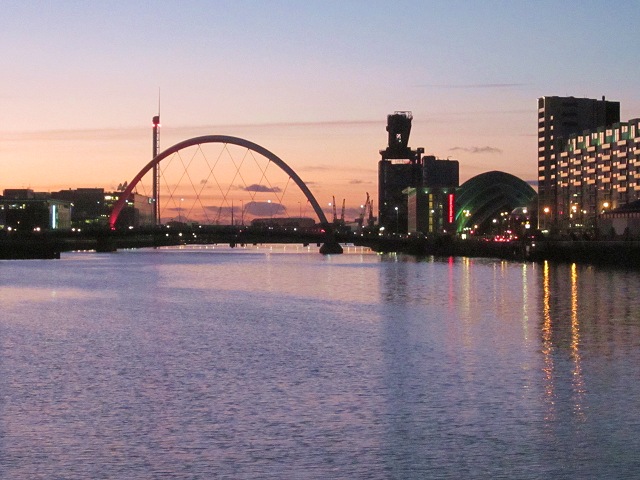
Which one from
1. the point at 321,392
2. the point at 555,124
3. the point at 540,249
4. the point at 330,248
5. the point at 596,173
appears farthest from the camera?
the point at 555,124

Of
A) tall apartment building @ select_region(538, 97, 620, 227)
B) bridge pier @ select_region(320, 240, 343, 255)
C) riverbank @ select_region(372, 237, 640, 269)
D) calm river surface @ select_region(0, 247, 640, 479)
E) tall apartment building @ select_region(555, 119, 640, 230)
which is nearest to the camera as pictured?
calm river surface @ select_region(0, 247, 640, 479)

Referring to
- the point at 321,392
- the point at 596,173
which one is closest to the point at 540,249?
the point at 596,173

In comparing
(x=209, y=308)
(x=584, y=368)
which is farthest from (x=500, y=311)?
(x=584, y=368)

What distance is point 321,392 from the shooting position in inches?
819

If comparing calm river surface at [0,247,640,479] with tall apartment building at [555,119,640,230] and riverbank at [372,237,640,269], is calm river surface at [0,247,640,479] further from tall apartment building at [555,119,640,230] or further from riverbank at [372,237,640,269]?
tall apartment building at [555,119,640,230]

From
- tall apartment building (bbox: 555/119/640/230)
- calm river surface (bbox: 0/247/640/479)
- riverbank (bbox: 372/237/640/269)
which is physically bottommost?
calm river surface (bbox: 0/247/640/479)

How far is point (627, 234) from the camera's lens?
10188 centimetres

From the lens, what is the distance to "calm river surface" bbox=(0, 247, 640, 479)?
588 inches

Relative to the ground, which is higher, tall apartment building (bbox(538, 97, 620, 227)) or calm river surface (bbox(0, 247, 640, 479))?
tall apartment building (bbox(538, 97, 620, 227))

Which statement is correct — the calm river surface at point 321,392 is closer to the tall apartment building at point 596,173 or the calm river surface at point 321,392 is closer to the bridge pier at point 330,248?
the tall apartment building at point 596,173

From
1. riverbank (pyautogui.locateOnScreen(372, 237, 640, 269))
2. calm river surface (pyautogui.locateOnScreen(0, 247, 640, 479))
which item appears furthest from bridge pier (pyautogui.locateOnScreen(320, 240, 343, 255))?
calm river surface (pyautogui.locateOnScreen(0, 247, 640, 479))

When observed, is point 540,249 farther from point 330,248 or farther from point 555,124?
point 555,124

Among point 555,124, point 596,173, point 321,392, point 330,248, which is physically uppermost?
point 555,124

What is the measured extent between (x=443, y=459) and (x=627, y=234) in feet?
298
